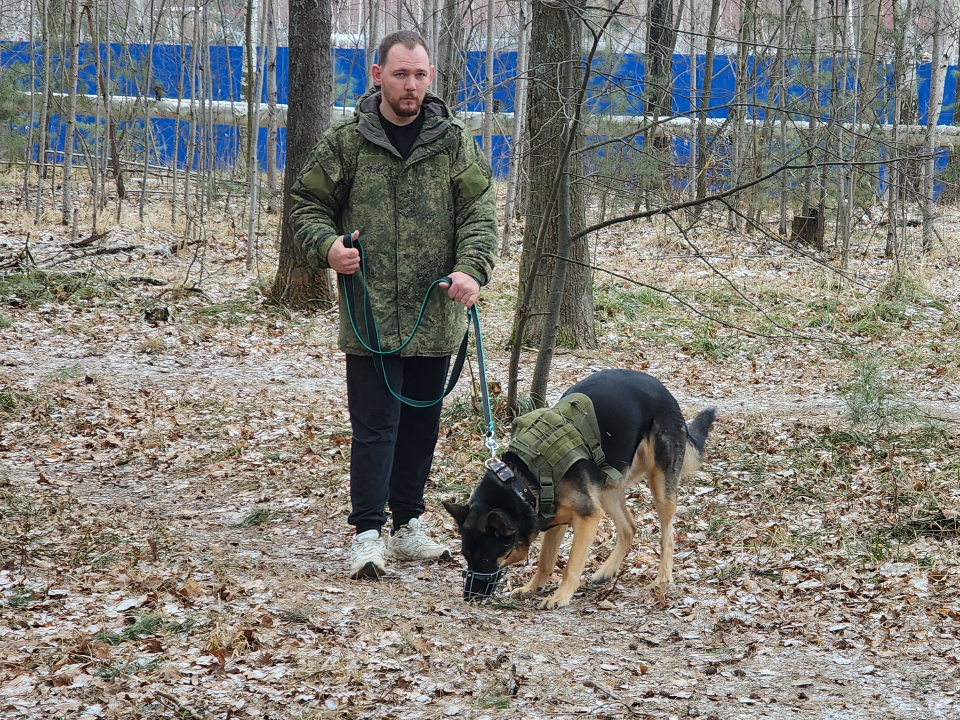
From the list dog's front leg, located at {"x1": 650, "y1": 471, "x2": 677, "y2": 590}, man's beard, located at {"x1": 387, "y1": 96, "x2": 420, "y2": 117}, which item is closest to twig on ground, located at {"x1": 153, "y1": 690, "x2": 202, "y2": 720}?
dog's front leg, located at {"x1": 650, "y1": 471, "x2": 677, "y2": 590}

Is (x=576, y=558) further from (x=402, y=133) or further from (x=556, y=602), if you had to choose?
(x=402, y=133)

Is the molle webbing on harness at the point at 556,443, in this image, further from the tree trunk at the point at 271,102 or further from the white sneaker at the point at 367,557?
the tree trunk at the point at 271,102

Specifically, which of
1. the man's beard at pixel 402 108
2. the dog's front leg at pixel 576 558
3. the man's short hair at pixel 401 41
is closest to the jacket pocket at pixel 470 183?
the man's beard at pixel 402 108

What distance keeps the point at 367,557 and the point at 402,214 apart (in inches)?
67.5

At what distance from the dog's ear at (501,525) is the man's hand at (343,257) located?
4.33ft

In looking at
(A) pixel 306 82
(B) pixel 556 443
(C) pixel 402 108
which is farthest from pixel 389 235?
(A) pixel 306 82

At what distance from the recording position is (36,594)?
386 cm

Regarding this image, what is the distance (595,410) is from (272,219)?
1397 cm

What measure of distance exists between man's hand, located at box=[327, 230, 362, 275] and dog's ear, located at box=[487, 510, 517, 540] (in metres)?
1.32

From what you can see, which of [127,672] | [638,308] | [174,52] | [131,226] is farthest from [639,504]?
[174,52]

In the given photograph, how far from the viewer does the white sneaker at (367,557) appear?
14.3 feet

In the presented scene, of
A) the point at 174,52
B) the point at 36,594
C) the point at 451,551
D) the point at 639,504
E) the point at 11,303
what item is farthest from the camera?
the point at 174,52

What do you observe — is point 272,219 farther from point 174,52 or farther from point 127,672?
point 127,672

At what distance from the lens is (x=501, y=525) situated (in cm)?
400
